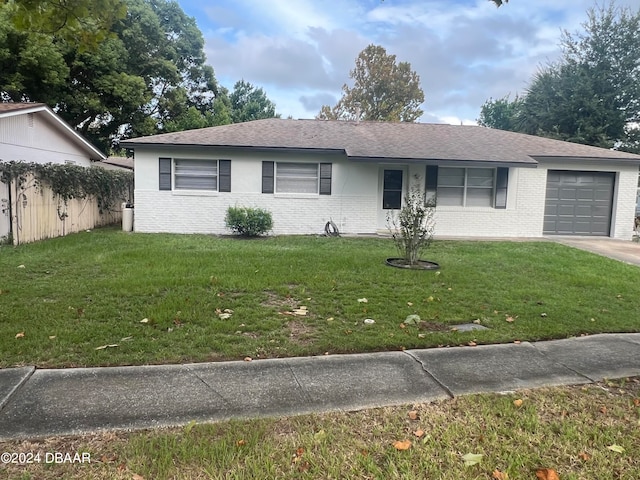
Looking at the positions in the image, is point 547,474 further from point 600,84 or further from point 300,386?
point 600,84

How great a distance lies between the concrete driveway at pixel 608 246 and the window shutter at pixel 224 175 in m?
10.3

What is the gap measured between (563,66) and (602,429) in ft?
85.6

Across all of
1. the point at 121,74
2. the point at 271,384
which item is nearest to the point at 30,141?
the point at 121,74

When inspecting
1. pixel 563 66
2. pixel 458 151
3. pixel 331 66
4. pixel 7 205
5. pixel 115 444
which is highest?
pixel 331 66

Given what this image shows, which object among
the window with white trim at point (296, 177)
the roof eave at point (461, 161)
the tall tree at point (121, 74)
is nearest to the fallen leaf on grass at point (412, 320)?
the roof eave at point (461, 161)

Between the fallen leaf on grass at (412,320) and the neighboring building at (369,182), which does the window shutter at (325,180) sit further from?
the fallen leaf on grass at (412,320)

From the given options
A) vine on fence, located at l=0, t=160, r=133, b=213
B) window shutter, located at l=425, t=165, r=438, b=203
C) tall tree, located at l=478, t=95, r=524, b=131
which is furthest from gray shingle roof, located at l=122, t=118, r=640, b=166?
tall tree, located at l=478, t=95, r=524, b=131

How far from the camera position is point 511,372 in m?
3.87

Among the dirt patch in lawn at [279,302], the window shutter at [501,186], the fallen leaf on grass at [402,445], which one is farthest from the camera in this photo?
the window shutter at [501,186]

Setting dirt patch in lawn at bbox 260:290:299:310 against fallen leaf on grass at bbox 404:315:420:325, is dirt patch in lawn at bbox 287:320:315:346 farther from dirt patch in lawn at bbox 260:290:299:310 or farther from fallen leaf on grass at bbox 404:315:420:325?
fallen leaf on grass at bbox 404:315:420:325

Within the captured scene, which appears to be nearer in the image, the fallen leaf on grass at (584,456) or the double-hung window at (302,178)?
the fallen leaf on grass at (584,456)

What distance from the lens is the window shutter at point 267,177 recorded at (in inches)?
549

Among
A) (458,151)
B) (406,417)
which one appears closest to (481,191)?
(458,151)

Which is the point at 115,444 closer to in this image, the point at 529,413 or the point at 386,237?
the point at 529,413
